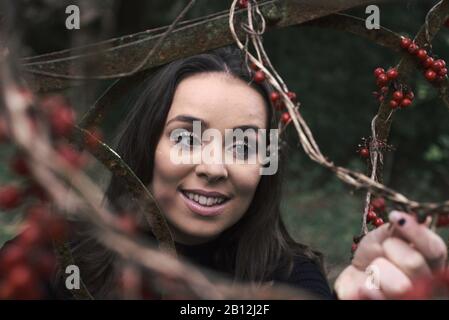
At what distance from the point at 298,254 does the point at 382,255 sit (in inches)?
39.3

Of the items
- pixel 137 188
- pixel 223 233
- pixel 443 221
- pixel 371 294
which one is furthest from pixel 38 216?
pixel 223 233

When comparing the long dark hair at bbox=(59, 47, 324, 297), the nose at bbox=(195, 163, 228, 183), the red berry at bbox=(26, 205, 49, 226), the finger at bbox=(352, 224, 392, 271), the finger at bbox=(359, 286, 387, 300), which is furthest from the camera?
the long dark hair at bbox=(59, 47, 324, 297)

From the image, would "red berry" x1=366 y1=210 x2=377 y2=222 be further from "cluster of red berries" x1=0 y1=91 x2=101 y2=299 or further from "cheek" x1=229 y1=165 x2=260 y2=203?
"cluster of red berries" x1=0 y1=91 x2=101 y2=299

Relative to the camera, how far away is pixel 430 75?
4.44 feet

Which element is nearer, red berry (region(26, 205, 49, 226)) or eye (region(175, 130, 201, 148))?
red berry (region(26, 205, 49, 226))

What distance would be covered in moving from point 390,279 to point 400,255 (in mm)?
32

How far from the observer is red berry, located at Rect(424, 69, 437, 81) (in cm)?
135

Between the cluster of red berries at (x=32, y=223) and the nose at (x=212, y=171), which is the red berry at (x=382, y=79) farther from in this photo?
the cluster of red berries at (x=32, y=223)

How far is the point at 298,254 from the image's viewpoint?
188cm

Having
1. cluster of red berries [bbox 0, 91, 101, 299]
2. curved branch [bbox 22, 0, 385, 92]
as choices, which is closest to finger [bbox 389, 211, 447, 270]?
cluster of red berries [bbox 0, 91, 101, 299]

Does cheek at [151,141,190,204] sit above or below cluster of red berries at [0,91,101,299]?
above

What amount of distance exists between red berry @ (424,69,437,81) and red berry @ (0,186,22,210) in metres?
0.95

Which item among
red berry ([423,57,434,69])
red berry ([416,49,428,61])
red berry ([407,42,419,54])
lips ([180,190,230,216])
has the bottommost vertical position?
lips ([180,190,230,216])
